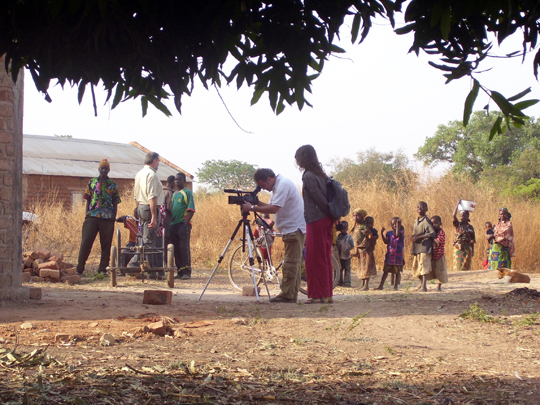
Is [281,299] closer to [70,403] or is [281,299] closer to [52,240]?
[70,403]

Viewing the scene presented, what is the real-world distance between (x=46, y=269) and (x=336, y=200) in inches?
205

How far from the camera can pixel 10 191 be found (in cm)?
653

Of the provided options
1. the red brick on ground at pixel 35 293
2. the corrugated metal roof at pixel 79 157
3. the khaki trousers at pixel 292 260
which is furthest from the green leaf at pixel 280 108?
the corrugated metal roof at pixel 79 157

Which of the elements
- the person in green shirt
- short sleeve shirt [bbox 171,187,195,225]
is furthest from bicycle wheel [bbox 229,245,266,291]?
short sleeve shirt [bbox 171,187,195,225]

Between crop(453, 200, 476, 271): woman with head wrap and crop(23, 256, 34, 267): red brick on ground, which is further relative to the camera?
crop(453, 200, 476, 271): woman with head wrap

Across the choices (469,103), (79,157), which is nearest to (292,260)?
(469,103)

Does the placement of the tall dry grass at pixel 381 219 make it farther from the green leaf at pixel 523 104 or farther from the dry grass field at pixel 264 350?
the green leaf at pixel 523 104

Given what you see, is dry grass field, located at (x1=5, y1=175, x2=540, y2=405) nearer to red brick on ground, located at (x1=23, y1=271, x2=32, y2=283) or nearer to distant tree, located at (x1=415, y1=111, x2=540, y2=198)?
red brick on ground, located at (x1=23, y1=271, x2=32, y2=283)

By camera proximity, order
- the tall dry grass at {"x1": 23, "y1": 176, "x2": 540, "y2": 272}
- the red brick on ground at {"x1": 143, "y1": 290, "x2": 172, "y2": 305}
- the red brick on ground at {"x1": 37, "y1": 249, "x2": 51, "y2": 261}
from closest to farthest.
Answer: the red brick on ground at {"x1": 143, "y1": 290, "x2": 172, "y2": 305}
the red brick on ground at {"x1": 37, "y1": 249, "x2": 51, "y2": 261}
the tall dry grass at {"x1": 23, "y1": 176, "x2": 540, "y2": 272}

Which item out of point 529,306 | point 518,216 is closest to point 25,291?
point 529,306

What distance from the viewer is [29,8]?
254 centimetres

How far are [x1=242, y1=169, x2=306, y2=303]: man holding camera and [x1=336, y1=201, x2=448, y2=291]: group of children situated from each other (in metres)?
1.90

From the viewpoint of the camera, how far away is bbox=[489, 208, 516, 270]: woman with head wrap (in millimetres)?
11789

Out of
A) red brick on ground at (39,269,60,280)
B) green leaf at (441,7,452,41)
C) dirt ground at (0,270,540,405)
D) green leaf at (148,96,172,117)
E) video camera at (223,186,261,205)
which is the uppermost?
green leaf at (441,7,452,41)
